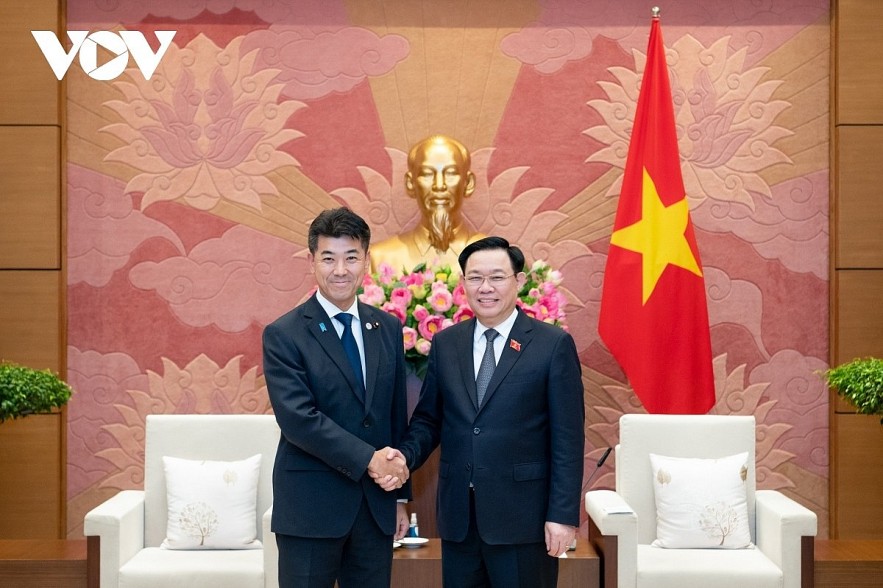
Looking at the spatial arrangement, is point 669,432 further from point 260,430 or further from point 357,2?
point 357,2

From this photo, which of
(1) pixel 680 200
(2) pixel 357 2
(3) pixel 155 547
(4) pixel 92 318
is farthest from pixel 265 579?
(2) pixel 357 2

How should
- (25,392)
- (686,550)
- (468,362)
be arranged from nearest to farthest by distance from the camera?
(468,362), (25,392), (686,550)

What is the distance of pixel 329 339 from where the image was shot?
2.73 meters

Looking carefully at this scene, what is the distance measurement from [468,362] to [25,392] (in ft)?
6.27

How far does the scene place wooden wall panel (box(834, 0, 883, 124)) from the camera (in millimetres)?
4812

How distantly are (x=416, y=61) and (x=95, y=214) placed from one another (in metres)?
1.68

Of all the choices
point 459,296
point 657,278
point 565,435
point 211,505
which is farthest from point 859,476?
point 211,505

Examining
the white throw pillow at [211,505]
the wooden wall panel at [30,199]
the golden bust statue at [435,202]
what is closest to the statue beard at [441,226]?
the golden bust statue at [435,202]

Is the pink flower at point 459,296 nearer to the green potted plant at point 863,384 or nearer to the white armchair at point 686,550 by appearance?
the white armchair at point 686,550

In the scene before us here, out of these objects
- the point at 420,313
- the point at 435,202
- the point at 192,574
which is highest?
the point at 435,202

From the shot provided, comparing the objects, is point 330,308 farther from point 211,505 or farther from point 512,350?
point 211,505

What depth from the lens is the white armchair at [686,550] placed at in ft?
12.4

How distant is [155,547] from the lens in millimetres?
4121

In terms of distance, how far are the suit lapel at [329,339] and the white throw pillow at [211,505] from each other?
5.11ft
